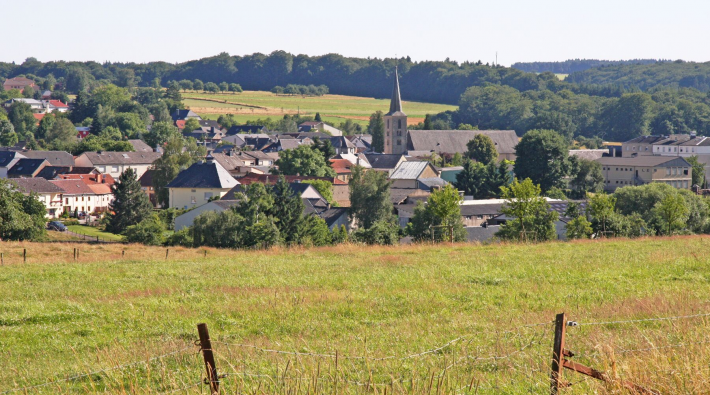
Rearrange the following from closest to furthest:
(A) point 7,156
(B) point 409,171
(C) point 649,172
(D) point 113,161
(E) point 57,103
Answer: (B) point 409,171 → (C) point 649,172 → (A) point 7,156 → (D) point 113,161 → (E) point 57,103

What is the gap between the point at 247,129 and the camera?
484ft

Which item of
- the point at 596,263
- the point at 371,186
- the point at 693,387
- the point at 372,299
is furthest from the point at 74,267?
the point at 371,186

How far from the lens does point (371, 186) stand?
54812 millimetres

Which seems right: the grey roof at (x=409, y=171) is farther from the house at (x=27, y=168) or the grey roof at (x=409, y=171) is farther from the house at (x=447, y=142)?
the house at (x=27, y=168)

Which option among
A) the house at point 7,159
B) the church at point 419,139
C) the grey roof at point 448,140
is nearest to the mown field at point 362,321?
the house at point 7,159

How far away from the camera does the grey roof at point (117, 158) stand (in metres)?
93.1

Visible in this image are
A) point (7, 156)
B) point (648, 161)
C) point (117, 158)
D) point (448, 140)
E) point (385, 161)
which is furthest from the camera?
point (448, 140)

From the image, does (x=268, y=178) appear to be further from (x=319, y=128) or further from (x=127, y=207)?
(x=319, y=128)

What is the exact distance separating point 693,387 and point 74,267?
15198mm

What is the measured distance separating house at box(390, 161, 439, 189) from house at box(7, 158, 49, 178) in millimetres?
37101

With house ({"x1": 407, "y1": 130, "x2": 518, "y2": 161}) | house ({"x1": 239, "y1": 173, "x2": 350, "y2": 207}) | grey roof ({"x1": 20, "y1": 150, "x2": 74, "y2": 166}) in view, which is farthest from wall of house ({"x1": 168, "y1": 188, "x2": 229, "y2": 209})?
house ({"x1": 407, "y1": 130, "x2": 518, "y2": 161})

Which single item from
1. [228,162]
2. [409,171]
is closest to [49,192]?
[228,162]

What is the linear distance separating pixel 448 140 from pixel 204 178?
60.1 meters

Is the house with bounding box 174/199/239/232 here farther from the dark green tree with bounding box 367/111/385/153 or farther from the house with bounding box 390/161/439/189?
the dark green tree with bounding box 367/111/385/153
